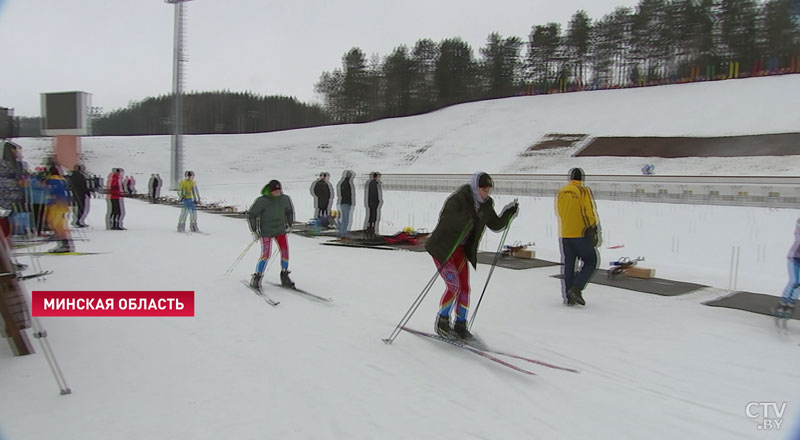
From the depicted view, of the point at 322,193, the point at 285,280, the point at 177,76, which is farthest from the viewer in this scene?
the point at 177,76

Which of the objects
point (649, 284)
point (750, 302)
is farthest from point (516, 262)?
point (750, 302)

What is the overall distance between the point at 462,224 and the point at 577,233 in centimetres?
260

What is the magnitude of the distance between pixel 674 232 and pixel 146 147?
2172 inches

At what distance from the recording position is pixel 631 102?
5156 cm

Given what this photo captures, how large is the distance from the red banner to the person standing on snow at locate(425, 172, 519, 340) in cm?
324

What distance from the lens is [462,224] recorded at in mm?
5148

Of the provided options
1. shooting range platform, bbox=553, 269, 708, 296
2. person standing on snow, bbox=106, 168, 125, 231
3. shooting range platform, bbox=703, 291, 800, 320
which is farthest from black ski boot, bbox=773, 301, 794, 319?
person standing on snow, bbox=106, 168, 125, 231

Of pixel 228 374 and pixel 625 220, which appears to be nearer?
pixel 228 374

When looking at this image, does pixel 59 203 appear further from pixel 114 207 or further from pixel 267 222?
pixel 267 222

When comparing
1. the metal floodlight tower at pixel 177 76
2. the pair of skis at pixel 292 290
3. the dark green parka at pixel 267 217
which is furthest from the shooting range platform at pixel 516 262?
the metal floodlight tower at pixel 177 76

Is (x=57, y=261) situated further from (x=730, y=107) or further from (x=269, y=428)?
(x=730, y=107)

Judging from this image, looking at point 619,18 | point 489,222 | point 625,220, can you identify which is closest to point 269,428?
point 489,222

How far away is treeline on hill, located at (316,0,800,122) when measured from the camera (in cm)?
5809

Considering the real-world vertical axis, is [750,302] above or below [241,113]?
below
